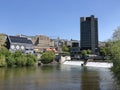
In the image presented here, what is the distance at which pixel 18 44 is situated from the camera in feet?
567

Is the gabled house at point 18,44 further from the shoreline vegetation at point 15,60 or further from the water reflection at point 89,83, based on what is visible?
the water reflection at point 89,83

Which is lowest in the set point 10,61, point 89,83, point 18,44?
point 89,83

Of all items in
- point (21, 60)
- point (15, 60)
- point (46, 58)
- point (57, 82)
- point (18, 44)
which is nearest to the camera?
point (57, 82)

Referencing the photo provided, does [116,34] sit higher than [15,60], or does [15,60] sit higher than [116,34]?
[116,34]

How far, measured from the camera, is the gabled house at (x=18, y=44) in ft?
554

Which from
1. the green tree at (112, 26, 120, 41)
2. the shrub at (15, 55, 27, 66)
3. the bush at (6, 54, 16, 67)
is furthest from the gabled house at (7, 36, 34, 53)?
the green tree at (112, 26, 120, 41)

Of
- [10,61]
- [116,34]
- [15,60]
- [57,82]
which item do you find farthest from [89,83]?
[15,60]

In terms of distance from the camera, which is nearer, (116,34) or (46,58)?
(116,34)

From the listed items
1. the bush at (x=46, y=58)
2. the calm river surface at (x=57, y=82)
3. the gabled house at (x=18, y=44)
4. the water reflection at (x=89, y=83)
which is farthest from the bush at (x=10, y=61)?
the water reflection at (x=89, y=83)

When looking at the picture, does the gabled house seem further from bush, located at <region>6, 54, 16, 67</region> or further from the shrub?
bush, located at <region>6, 54, 16, 67</region>

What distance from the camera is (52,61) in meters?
150

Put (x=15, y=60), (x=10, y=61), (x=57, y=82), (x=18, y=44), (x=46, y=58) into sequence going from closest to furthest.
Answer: (x=57, y=82) < (x=10, y=61) < (x=15, y=60) < (x=46, y=58) < (x=18, y=44)

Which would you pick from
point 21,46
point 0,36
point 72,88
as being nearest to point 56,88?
point 72,88

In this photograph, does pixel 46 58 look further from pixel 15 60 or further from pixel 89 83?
pixel 89 83
